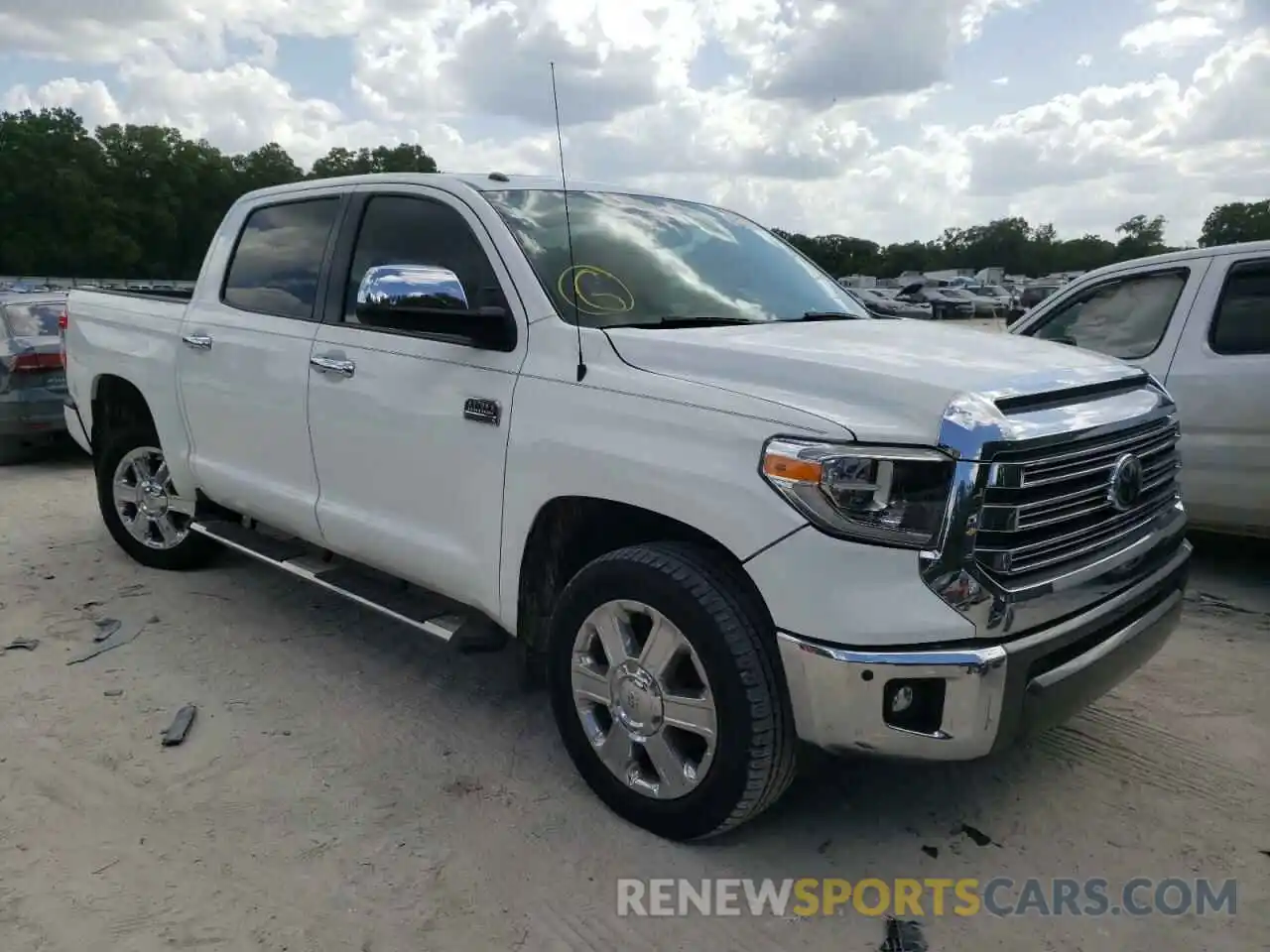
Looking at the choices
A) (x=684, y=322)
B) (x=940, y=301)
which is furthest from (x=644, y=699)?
(x=940, y=301)

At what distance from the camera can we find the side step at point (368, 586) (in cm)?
355

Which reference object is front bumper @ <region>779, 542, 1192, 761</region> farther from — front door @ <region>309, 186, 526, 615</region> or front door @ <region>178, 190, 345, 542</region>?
front door @ <region>178, 190, 345, 542</region>

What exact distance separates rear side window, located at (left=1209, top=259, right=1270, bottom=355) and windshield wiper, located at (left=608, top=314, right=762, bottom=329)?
3186 millimetres

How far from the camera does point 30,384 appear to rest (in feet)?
28.2

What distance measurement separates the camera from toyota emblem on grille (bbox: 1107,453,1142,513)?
9.34 feet

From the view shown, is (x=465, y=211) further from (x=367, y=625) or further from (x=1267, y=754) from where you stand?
(x=1267, y=754)

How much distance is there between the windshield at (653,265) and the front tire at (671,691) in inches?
35.7

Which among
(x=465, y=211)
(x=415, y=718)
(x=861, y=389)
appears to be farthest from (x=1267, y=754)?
(x=465, y=211)

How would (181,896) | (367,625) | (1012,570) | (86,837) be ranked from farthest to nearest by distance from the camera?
1. (367,625)
2. (86,837)
3. (181,896)
4. (1012,570)

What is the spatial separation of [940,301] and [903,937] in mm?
42739

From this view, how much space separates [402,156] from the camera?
7144 cm

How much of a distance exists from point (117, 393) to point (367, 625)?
2101 millimetres

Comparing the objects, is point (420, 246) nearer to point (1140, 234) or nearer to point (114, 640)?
point (114, 640)

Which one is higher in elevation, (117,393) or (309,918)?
(117,393)
